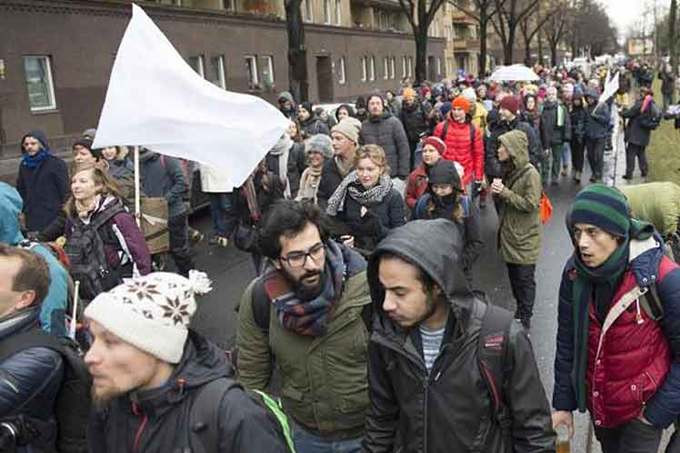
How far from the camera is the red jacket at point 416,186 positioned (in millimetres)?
6582

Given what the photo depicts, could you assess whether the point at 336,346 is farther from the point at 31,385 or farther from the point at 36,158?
the point at 36,158

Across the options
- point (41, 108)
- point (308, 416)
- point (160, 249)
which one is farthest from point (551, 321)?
point (41, 108)

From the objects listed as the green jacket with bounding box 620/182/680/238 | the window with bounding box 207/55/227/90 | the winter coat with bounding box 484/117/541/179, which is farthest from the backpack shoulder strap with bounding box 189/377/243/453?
the window with bounding box 207/55/227/90

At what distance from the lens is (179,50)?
83.3 ft

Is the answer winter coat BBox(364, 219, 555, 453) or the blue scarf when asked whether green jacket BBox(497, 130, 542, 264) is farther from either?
the blue scarf

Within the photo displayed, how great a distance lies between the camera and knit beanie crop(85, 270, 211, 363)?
2.18 meters

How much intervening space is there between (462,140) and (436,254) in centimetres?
741

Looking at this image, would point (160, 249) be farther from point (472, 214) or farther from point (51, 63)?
point (51, 63)

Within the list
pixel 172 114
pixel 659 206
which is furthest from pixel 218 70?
pixel 659 206

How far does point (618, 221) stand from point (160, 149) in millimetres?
2892

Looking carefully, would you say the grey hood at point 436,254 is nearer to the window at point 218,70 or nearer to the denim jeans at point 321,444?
the denim jeans at point 321,444

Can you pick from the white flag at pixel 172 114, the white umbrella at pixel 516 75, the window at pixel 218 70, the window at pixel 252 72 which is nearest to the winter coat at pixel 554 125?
the white umbrella at pixel 516 75

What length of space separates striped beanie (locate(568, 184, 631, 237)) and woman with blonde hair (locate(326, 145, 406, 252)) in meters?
2.52

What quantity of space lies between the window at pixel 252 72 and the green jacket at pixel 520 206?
25.8 metres
